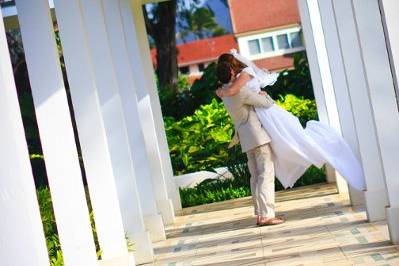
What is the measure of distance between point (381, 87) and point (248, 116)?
324 centimetres

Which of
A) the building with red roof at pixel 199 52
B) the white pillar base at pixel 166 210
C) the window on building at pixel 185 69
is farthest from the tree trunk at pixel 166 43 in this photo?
the window on building at pixel 185 69

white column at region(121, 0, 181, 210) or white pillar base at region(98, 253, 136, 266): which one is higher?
white column at region(121, 0, 181, 210)

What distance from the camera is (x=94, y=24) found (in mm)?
10719

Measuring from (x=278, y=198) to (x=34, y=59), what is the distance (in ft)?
23.6

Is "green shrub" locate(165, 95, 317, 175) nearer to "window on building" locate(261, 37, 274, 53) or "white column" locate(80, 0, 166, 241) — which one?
"white column" locate(80, 0, 166, 241)

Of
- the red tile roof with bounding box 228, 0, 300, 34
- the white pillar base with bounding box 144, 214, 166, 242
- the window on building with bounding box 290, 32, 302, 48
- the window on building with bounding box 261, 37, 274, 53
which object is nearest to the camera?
the white pillar base with bounding box 144, 214, 166, 242

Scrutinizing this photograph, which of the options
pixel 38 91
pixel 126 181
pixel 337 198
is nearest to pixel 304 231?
pixel 126 181

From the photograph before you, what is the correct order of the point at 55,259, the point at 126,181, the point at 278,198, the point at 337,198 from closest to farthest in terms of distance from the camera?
the point at 55,259 < the point at 126,181 < the point at 337,198 < the point at 278,198

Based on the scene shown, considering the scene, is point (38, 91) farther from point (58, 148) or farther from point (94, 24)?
point (94, 24)

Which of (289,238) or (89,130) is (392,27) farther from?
(289,238)

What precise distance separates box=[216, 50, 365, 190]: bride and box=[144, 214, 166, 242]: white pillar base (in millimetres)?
1475

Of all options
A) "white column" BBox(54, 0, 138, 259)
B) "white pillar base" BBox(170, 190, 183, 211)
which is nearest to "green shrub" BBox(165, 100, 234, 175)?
"white pillar base" BBox(170, 190, 183, 211)

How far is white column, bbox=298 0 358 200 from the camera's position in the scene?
14.2 metres

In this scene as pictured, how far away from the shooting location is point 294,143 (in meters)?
12.1
